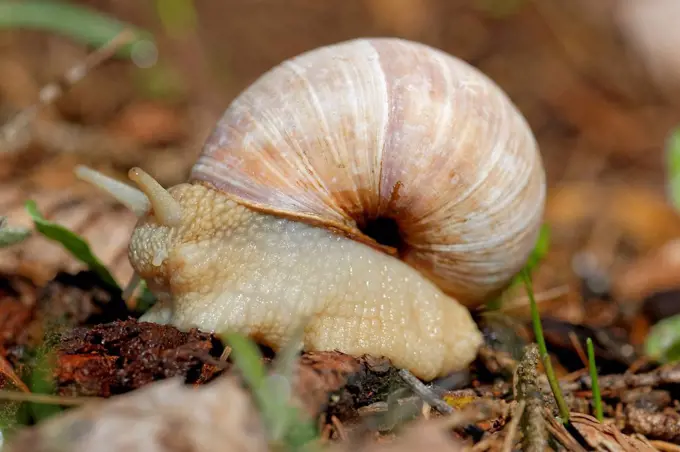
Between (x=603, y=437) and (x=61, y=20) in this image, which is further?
(x=61, y=20)

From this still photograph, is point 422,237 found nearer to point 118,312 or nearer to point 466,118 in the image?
point 466,118

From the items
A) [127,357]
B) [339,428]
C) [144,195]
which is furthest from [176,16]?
[339,428]

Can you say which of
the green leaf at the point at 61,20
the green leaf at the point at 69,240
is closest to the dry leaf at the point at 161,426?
the green leaf at the point at 69,240

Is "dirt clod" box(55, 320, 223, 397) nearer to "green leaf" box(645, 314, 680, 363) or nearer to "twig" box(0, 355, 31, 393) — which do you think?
"twig" box(0, 355, 31, 393)

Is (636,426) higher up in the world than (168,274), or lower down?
lower down

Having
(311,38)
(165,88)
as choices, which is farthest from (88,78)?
(311,38)

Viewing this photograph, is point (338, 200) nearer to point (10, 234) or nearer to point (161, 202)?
point (161, 202)
